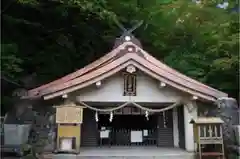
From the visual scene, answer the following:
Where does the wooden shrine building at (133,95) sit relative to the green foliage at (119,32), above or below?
below

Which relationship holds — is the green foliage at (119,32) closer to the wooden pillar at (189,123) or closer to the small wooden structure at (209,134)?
the wooden pillar at (189,123)

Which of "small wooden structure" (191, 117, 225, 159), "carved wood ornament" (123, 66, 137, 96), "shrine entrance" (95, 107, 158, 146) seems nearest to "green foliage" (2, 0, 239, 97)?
"carved wood ornament" (123, 66, 137, 96)

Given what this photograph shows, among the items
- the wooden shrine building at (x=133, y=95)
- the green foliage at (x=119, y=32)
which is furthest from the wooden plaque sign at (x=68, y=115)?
the green foliage at (x=119, y=32)

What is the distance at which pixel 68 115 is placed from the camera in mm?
8469

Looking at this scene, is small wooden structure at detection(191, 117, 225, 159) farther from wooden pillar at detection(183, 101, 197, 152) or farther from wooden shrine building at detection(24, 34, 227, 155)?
wooden shrine building at detection(24, 34, 227, 155)

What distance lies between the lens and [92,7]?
11.8 m

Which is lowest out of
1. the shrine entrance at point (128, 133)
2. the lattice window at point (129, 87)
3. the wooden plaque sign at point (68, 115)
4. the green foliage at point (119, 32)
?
the shrine entrance at point (128, 133)

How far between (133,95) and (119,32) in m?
6.93

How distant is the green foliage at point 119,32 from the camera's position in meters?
12.5

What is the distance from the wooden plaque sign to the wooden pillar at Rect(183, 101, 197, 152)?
3.60m

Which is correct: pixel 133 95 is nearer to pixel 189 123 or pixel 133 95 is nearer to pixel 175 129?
pixel 189 123

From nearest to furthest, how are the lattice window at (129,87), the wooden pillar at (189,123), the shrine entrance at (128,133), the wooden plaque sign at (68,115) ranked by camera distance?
the wooden plaque sign at (68,115), the wooden pillar at (189,123), the lattice window at (129,87), the shrine entrance at (128,133)

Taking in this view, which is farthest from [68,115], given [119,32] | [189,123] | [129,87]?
[119,32]

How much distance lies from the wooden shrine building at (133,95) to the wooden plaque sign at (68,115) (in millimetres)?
413
